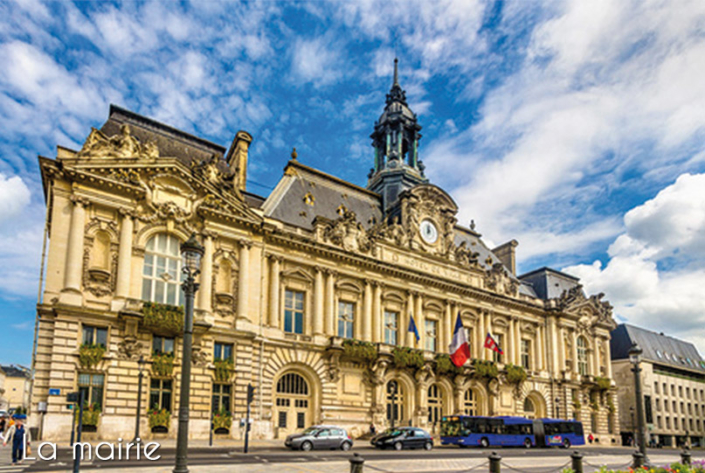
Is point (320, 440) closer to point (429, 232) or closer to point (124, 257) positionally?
point (124, 257)

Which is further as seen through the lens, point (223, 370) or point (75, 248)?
point (223, 370)

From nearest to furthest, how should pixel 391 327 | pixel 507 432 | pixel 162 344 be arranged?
pixel 162 344
pixel 507 432
pixel 391 327

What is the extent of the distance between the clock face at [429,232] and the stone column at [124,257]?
25.0 meters

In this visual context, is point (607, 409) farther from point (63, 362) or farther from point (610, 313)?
point (63, 362)

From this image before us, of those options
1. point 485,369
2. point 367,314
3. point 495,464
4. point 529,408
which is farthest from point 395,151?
point 495,464

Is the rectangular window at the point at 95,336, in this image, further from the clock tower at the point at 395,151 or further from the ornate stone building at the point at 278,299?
the clock tower at the point at 395,151

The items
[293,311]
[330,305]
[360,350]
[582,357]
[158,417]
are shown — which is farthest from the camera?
[582,357]

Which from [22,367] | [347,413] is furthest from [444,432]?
[22,367]

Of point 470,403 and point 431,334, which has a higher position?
point 431,334

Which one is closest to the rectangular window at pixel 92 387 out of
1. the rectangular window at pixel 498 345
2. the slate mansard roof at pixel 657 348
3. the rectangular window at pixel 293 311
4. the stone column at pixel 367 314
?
the rectangular window at pixel 293 311

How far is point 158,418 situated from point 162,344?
4157 millimetres

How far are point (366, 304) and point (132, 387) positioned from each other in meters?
18.5

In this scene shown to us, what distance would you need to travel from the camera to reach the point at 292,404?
130 ft

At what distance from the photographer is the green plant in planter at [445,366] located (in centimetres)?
4712
